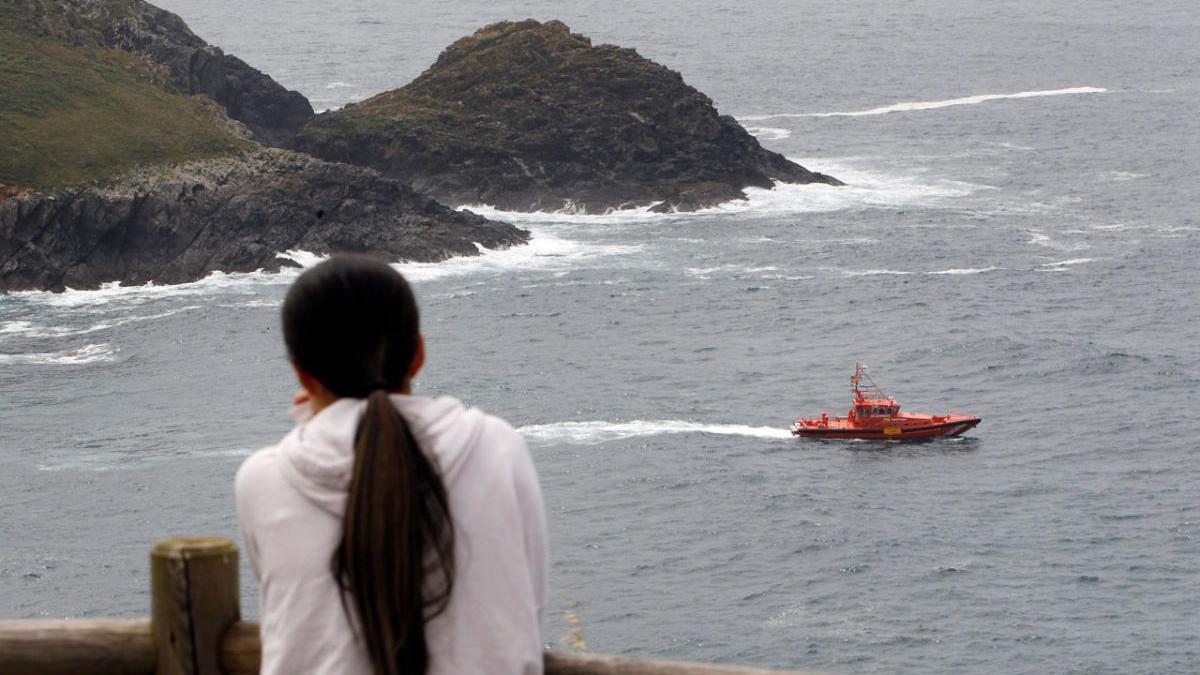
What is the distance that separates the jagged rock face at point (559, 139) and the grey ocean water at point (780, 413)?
11.3 ft

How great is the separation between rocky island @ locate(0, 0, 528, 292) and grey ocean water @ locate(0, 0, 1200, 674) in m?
2.05

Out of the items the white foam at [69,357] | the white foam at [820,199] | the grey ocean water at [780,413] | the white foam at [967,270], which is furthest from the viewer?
the white foam at [820,199]

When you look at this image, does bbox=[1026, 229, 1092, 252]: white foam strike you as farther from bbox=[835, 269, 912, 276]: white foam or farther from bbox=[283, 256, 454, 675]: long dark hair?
bbox=[283, 256, 454, 675]: long dark hair

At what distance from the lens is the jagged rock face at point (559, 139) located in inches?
4131

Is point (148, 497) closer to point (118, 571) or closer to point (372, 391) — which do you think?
point (118, 571)

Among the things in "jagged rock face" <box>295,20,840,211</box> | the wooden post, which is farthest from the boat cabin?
the wooden post

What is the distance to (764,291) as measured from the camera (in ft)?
283

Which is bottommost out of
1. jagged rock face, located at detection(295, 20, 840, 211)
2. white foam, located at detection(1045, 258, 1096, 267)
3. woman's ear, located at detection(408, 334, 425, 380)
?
white foam, located at detection(1045, 258, 1096, 267)

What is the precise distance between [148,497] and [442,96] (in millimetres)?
62902

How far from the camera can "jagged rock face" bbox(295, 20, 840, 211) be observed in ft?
344

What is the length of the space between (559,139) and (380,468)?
103 metres

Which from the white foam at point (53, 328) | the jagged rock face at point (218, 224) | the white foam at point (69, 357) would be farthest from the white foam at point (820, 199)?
the white foam at point (69, 357)

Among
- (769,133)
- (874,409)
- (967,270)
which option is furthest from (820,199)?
(874,409)

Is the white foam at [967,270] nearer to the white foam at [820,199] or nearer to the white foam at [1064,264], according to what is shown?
the white foam at [1064,264]
